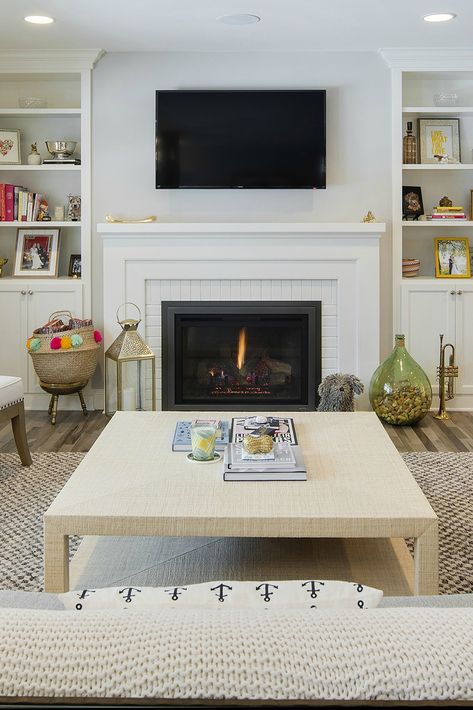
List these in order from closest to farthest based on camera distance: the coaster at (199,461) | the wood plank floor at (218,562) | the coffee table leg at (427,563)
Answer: the coffee table leg at (427,563)
the wood plank floor at (218,562)
the coaster at (199,461)

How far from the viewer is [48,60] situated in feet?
17.4

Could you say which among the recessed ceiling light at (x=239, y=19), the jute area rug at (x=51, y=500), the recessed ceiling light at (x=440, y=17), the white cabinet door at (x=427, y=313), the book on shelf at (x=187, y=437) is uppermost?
the recessed ceiling light at (x=239, y=19)

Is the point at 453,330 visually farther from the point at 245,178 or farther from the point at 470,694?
the point at 470,694

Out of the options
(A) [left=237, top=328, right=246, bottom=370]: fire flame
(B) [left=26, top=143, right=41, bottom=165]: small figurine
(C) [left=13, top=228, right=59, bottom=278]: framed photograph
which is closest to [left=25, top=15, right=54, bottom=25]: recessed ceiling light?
(B) [left=26, top=143, right=41, bottom=165]: small figurine

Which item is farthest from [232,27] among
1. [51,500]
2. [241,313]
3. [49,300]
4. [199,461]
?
[199,461]

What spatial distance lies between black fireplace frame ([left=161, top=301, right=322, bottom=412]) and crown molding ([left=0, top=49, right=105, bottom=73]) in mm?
1603

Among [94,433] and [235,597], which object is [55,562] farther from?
[94,433]

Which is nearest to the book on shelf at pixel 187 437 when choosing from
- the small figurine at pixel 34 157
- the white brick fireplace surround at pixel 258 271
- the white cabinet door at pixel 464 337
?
the white brick fireplace surround at pixel 258 271

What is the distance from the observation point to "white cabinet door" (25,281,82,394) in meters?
5.44

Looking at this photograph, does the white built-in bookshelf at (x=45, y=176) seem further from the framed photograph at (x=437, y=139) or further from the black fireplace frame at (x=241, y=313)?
the framed photograph at (x=437, y=139)

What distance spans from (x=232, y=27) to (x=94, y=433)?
8.05 feet

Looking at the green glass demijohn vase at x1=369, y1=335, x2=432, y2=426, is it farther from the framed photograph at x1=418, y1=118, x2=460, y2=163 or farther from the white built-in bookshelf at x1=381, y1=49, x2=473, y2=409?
the framed photograph at x1=418, y1=118, x2=460, y2=163

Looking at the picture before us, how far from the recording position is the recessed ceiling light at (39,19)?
4.44 metres

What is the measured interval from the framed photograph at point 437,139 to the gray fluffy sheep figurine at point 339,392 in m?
1.83
